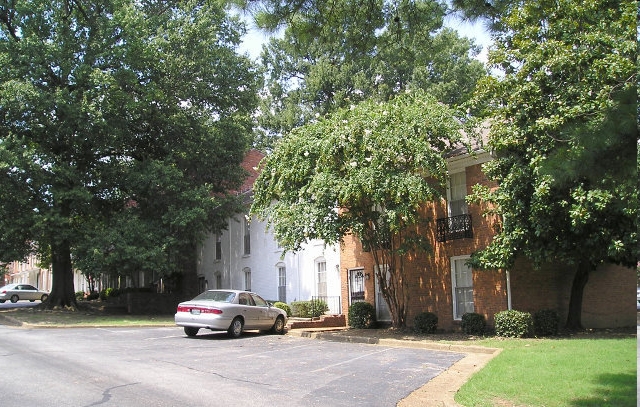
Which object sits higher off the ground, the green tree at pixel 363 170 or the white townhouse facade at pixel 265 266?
the green tree at pixel 363 170

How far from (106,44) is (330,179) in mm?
15760

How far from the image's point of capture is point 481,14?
392 inches

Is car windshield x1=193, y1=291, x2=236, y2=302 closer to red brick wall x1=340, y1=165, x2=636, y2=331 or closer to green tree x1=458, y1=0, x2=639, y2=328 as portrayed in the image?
red brick wall x1=340, y1=165, x2=636, y2=331

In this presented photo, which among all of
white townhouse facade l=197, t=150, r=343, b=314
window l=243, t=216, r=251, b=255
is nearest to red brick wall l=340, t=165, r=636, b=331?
white townhouse facade l=197, t=150, r=343, b=314

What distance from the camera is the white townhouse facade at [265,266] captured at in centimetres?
2589

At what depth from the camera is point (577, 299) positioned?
18297 mm

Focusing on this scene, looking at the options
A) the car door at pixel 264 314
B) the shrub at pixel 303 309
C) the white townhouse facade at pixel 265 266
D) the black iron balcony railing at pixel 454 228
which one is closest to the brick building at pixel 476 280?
the black iron balcony railing at pixel 454 228

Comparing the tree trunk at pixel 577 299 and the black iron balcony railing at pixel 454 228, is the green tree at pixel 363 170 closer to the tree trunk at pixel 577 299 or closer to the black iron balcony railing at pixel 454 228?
the black iron balcony railing at pixel 454 228

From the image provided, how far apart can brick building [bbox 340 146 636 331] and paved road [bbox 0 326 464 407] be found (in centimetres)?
422

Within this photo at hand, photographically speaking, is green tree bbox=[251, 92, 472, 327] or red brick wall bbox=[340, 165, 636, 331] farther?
red brick wall bbox=[340, 165, 636, 331]

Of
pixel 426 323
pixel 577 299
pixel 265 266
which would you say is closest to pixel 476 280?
pixel 426 323

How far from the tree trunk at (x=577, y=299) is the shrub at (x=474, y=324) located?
2852mm

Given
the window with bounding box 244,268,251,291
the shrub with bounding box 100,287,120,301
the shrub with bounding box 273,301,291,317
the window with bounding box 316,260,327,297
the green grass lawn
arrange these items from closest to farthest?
the green grass lawn → the shrub with bounding box 273,301,291,317 → the window with bounding box 316,260,327,297 → the window with bounding box 244,268,251,291 → the shrub with bounding box 100,287,120,301

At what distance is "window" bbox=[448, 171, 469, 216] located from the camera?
63.8 ft
